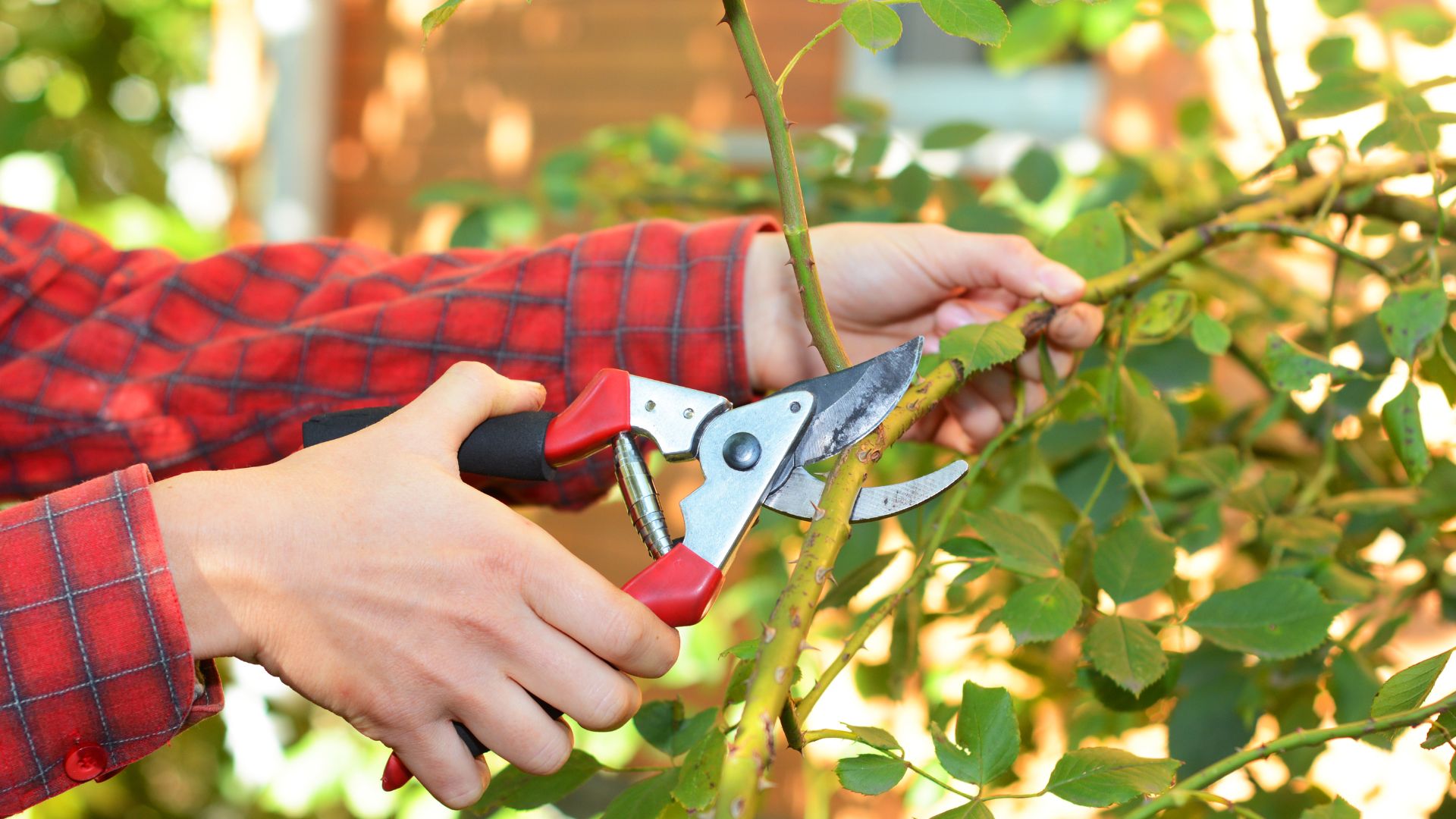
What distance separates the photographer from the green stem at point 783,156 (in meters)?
0.53

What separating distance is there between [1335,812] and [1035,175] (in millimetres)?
749

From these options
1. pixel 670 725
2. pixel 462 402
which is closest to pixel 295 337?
pixel 462 402

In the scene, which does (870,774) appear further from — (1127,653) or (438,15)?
(438,15)

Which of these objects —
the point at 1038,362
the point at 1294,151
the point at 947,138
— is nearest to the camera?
the point at 1294,151

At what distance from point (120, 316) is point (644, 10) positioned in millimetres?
2113

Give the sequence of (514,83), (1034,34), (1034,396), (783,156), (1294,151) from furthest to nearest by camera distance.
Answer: (514,83), (1034,34), (1034,396), (1294,151), (783,156)

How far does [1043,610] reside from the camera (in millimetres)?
575

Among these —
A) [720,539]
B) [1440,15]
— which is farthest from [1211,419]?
[720,539]

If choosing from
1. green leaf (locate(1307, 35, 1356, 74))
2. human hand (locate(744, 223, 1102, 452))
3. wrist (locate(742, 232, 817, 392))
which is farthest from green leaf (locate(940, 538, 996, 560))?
green leaf (locate(1307, 35, 1356, 74))

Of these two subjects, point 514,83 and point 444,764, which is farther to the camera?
point 514,83

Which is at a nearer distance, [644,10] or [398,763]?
[398,763]

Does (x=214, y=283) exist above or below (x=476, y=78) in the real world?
below

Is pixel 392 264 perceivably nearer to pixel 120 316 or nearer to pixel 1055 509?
pixel 120 316

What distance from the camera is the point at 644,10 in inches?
113
